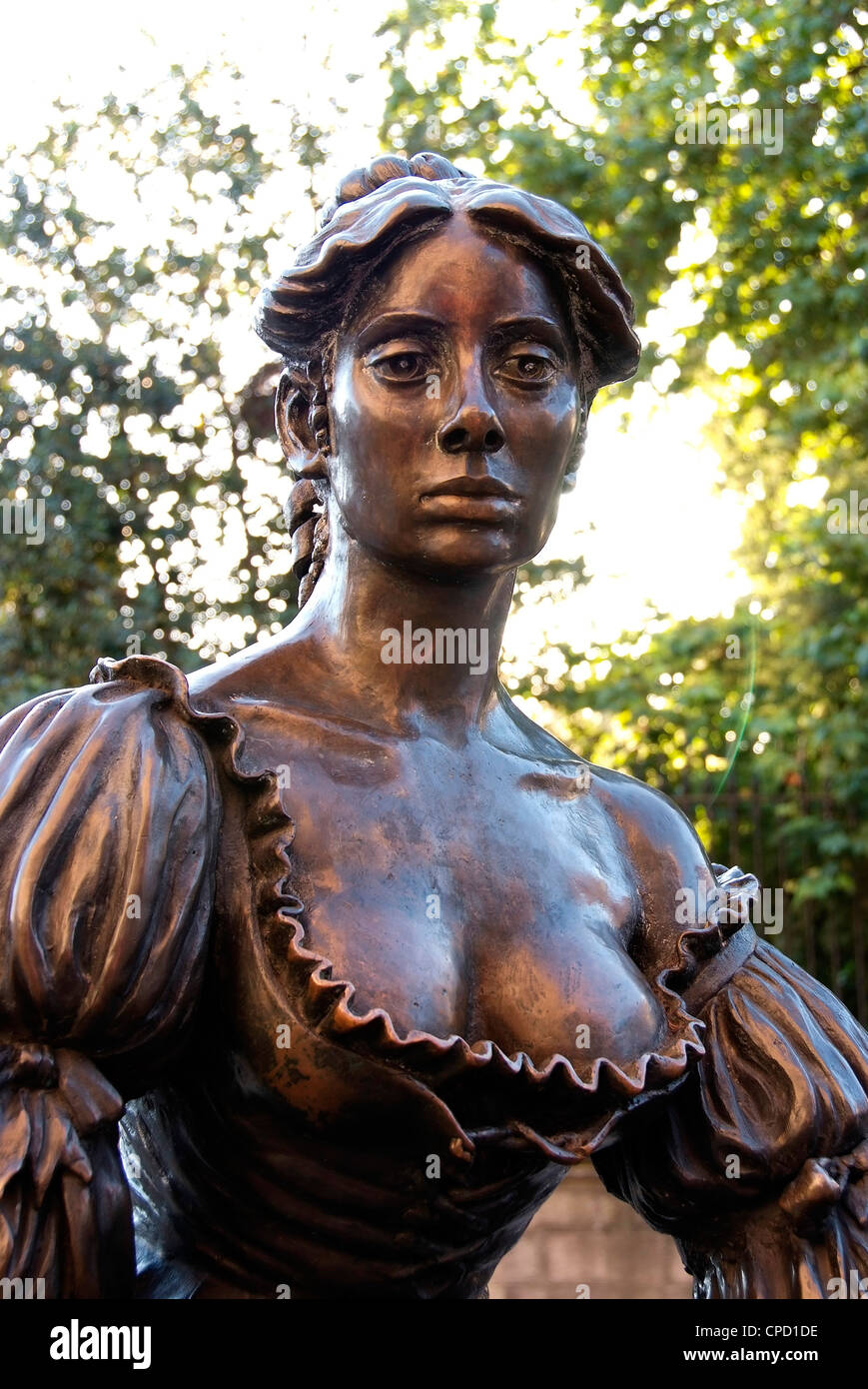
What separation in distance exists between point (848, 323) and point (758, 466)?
3.40 metres

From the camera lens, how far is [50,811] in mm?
2184

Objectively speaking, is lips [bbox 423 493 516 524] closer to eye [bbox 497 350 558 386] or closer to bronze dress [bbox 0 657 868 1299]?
eye [bbox 497 350 558 386]

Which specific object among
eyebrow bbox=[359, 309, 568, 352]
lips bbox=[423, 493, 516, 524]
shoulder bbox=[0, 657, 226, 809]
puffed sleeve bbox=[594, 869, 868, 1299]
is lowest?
puffed sleeve bbox=[594, 869, 868, 1299]

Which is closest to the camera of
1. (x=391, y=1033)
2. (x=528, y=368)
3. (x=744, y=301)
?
(x=391, y=1033)

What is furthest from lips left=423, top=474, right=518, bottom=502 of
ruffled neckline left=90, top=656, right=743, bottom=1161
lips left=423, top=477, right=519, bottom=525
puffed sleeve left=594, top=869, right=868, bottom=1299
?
puffed sleeve left=594, top=869, right=868, bottom=1299

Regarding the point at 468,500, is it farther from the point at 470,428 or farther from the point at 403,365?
the point at 403,365

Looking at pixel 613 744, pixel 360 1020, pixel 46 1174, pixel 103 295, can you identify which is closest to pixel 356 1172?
pixel 360 1020

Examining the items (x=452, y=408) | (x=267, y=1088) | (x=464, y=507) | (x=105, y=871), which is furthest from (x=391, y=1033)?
(x=452, y=408)

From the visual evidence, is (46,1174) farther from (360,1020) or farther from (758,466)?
(758,466)

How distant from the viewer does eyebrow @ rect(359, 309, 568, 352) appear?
2467 mm

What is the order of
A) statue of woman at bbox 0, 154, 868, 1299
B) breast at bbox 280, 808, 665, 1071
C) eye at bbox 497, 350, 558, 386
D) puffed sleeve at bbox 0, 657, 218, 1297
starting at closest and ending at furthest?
1. puffed sleeve at bbox 0, 657, 218, 1297
2. statue of woman at bbox 0, 154, 868, 1299
3. breast at bbox 280, 808, 665, 1071
4. eye at bbox 497, 350, 558, 386

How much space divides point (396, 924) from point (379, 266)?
3.27ft

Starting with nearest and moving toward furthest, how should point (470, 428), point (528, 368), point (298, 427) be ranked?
point (470, 428) → point (528, 368) → point (298, 427)

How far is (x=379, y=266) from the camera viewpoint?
254 centimetres
